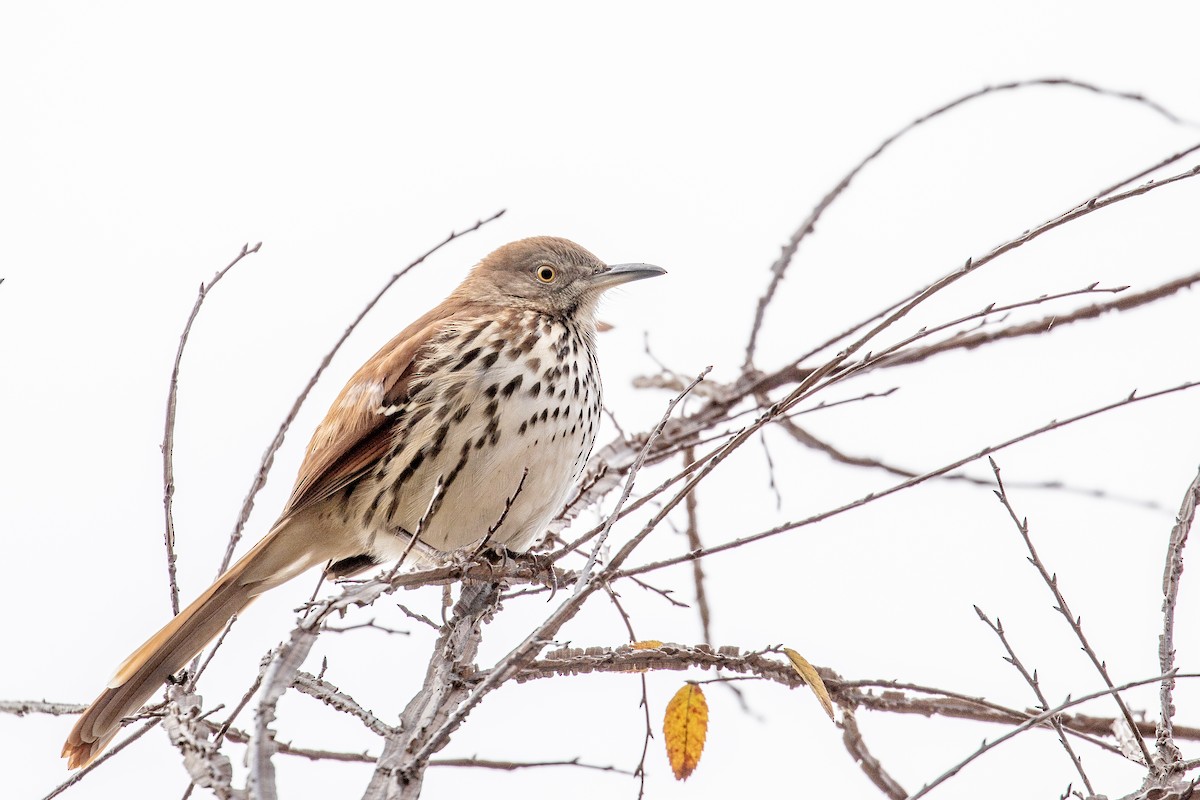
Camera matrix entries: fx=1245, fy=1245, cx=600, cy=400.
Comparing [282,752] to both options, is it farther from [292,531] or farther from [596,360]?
[596,360]

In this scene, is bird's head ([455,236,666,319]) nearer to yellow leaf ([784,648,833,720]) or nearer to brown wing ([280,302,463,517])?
brown wing ([280,302,463,517])

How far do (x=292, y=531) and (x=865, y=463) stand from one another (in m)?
1.87

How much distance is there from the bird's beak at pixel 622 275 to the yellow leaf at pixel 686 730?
2073 mm

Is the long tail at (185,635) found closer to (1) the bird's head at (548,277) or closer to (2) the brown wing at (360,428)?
(2) the brown wing at (360,428)

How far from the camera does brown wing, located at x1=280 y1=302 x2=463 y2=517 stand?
370 centimetres

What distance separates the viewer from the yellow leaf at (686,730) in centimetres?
266

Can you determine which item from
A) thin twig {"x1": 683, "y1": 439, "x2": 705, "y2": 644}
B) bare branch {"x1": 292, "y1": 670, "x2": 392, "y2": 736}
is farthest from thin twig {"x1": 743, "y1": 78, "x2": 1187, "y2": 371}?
bare branch {"x1": 292, "y1": 670, "x2": 392, "y2": 736}

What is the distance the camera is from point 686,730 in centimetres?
267

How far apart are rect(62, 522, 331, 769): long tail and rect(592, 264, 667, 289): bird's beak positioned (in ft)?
4.54

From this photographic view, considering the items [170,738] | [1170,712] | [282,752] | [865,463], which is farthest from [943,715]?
[170,738]

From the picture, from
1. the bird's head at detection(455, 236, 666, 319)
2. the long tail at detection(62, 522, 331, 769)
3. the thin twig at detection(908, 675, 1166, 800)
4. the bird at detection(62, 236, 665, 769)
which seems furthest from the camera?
the bird's head at detection(455, 236, 666, 319)

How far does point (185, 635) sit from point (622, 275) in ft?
6.44

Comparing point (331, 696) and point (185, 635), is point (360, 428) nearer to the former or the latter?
point (185, 635)

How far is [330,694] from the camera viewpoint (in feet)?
7.40
